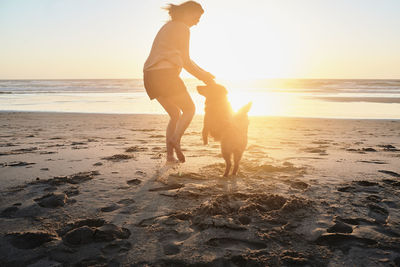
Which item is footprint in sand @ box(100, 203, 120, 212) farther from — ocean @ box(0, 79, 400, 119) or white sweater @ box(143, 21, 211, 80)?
ocean @ box(0, 79, 400, 119)

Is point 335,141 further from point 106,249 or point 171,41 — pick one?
point 106,249

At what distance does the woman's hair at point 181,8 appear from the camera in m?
3.57

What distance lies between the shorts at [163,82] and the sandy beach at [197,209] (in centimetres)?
96

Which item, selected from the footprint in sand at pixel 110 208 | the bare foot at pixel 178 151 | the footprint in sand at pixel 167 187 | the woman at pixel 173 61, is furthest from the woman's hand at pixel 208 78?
the footprint in sand at pixel 110 208

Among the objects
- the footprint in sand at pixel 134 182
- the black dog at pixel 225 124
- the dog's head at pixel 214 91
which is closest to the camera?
the footprint in sand at pixel 134 182

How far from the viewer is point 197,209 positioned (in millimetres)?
2438

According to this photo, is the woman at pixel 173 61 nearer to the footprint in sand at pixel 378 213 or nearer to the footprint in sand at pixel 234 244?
the footprint in sand at pixel 234 244

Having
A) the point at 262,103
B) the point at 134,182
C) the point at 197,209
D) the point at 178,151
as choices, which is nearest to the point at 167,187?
the point at 134,182

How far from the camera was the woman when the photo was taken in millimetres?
3504

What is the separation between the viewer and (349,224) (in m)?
2.21

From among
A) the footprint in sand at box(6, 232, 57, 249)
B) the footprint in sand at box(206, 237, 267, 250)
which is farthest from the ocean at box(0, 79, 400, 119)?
the footprint in sand at box(6, 232, 57, 249)

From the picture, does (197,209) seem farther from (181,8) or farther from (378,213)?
(181,8)

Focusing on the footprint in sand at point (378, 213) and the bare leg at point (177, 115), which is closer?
the footprint in sand at point (378, 213)

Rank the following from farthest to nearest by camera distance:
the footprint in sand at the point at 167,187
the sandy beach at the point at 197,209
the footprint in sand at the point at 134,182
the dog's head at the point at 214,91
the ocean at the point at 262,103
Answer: the ocean at the point at 262,103, the dog's head at the point at 214,91, the footprint in sand at the point at 134,182, the footprint in sand at the point at 167,187, the sandy beach at the point at 197,209
